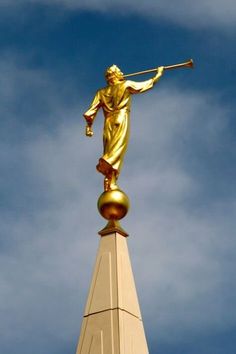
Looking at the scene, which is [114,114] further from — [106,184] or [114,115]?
[106,184]

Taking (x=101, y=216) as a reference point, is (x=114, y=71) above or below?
above

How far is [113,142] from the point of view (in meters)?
15.2

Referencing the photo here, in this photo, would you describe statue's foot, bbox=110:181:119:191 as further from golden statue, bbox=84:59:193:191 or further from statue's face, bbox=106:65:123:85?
statue's face, bbox=106:65:123:85

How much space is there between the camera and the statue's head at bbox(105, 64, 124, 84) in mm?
15945

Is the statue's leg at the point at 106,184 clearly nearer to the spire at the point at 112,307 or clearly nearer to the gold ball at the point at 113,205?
the gold ball at the point at 113,205

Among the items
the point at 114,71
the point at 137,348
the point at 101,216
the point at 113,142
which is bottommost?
the point at 137,348

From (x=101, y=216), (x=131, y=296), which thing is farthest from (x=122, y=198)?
(x=131, y=296)

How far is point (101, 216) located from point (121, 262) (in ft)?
2.63

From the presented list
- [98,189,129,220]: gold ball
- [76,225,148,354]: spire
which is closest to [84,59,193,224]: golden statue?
[98,189,129,220]: gold ball

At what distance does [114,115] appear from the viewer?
50.9 ft

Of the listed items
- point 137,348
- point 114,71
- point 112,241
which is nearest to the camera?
point 137,348

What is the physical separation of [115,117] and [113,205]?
63.3 inches

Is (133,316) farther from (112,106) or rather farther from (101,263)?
(112,106)

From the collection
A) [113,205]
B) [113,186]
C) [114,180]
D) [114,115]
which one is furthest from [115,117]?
[113,205]
